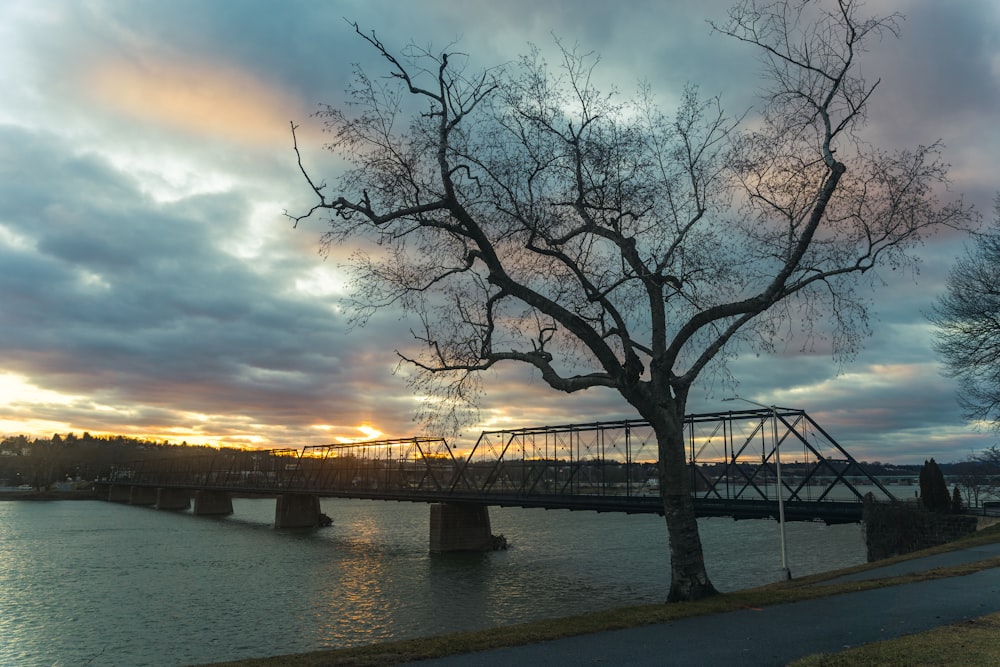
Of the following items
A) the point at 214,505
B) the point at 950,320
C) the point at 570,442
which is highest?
the point at 950,320

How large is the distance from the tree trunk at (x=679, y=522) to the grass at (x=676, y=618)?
2.40ft

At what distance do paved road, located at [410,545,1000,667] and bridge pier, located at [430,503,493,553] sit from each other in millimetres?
54055

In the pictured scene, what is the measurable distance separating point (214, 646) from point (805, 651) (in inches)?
1016

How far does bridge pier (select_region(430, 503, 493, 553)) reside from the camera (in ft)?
232

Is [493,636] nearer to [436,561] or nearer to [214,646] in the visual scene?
[214,646]

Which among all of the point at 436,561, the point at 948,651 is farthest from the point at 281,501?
the point at 948,651

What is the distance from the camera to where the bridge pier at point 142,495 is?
18825cm

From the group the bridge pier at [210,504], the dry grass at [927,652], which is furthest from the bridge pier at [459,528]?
the bridge pier at [210,504]

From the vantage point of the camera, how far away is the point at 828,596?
20.2m

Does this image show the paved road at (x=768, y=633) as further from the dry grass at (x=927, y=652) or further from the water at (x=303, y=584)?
the water at (x=303, y=584)

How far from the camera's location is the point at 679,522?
69.3 feet

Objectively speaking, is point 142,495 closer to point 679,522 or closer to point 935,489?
point 935,489

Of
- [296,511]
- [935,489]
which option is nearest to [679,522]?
[935,489]

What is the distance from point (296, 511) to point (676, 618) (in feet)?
335
